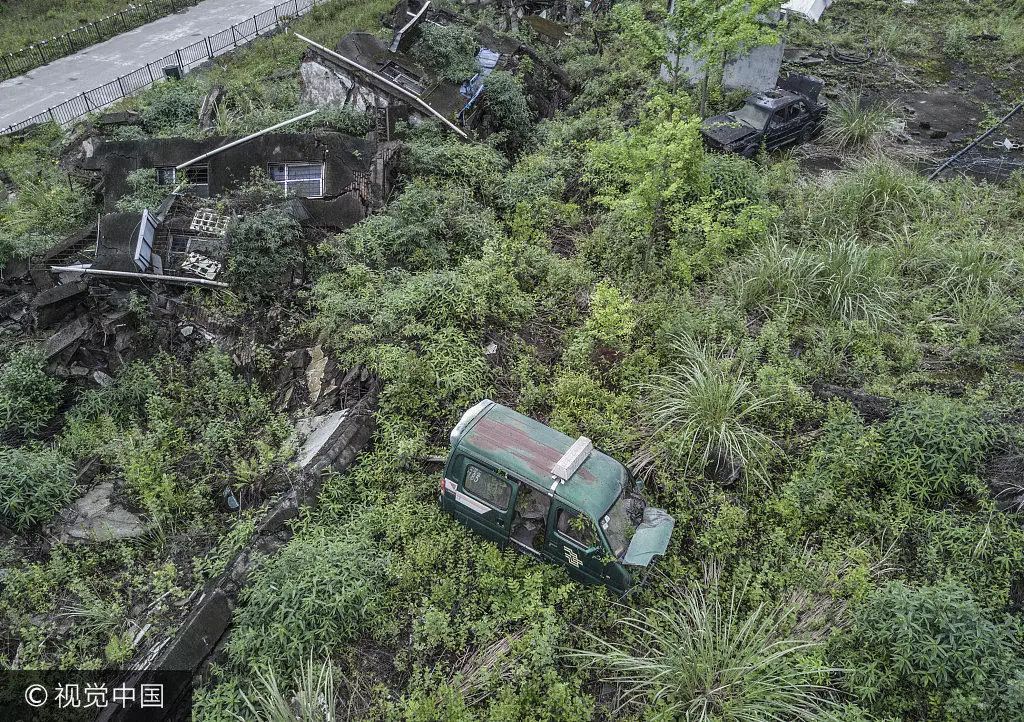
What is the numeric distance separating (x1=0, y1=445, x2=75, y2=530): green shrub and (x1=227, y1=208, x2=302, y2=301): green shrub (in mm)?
3436

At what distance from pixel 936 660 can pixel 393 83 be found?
43.1 feet

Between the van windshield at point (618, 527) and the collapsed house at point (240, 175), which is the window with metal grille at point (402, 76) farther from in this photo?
the van windshield at point (618, 527)

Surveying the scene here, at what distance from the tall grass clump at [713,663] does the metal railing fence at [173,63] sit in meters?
18.8

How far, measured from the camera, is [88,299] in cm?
977

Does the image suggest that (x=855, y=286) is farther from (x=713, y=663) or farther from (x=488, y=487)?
(x=488, y=487)

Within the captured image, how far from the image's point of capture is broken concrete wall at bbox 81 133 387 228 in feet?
35.9

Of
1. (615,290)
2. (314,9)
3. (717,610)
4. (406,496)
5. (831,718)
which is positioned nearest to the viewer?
(831,718)

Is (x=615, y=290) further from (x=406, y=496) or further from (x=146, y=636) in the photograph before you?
(x=146, y=636)

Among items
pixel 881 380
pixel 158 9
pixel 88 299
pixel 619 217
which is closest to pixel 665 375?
pixel 881 380

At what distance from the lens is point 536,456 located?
21.2 ft

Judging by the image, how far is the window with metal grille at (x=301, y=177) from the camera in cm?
1099

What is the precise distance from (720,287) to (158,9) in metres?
25.4

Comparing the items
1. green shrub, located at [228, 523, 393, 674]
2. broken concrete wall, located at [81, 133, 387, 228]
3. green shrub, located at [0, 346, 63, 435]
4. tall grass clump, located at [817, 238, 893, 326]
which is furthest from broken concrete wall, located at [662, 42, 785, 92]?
green shrub, located at [0, 346, 63, 435]

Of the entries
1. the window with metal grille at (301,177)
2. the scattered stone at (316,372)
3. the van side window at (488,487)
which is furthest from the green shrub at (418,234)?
the van side window at (488,487)
